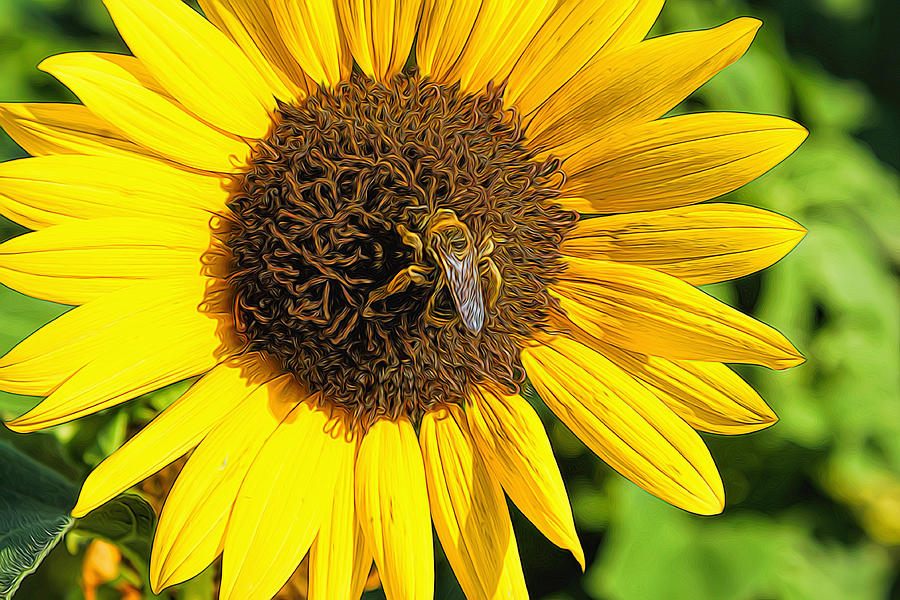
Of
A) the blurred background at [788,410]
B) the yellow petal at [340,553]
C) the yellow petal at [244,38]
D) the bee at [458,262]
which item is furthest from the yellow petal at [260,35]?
the blurred background at [788,410]

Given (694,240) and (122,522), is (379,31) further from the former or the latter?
(122,522)

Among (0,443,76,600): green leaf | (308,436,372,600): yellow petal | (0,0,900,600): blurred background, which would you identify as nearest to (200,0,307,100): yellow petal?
(308,436,372,600): yellow petal

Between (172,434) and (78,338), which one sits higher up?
(78,338)

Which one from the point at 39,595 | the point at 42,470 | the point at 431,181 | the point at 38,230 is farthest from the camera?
the point at 39,595

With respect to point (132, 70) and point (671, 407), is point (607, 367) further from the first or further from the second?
point (132, 70)

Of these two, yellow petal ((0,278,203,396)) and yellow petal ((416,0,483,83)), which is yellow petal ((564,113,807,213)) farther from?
yellow petal ((0,278,203,396))

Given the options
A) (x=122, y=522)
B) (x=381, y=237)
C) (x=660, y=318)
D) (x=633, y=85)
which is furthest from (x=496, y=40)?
(x=122, y=522)

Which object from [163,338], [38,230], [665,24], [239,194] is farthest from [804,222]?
[38,230]
